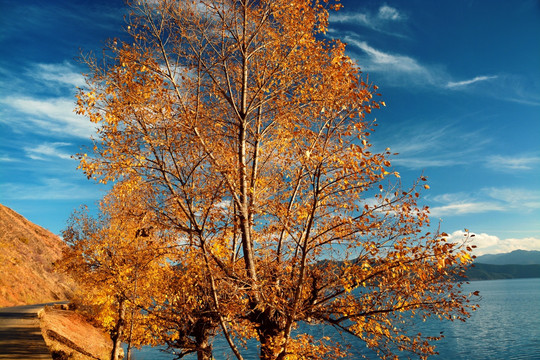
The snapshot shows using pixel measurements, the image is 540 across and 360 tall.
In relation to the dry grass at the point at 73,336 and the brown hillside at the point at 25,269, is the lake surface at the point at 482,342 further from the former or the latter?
the brown hillside at the point at 25,269

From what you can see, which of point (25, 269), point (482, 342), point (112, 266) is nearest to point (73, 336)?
point (112, 266)

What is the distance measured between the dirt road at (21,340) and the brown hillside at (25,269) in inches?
374

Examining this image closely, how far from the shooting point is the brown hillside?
Result: 4763 cm

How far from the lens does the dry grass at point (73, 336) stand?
24.5 metres

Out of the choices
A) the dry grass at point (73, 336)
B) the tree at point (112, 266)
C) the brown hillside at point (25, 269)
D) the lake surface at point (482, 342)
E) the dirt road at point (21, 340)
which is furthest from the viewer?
the brown hillside at point (25, 269)

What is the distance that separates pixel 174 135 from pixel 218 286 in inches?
181

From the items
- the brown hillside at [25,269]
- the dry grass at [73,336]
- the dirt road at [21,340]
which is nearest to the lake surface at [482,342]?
the dry grass at [73,336]

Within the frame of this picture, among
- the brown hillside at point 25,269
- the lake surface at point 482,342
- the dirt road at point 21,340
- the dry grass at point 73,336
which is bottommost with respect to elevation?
the lake surface at point 482,342

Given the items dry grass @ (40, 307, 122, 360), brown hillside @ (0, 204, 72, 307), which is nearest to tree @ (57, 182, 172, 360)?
dry grass @ (40, 307, 122, 360)

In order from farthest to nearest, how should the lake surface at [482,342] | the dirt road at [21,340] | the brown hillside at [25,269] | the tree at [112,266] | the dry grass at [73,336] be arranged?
the brown hillside at [25,269]
the lake surface at [482,342]
the dry grass at [73,336]
the tree at [112,266]
the dirt road at [21,340]

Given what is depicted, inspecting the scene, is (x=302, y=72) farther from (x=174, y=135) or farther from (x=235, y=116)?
(x=174, y=135)

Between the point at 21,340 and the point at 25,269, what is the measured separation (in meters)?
47.7

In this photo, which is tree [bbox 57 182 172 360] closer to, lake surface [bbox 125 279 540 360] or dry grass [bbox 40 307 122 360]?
dry grass [bbox 40 307 122 360]

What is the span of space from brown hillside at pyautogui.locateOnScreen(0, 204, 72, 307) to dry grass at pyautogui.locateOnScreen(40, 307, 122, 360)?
4.27 meters
